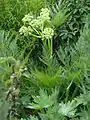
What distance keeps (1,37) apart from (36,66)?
31 centimetres

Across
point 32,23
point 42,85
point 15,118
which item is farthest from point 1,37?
point 15,118

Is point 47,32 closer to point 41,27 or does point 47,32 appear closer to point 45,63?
point 41,27

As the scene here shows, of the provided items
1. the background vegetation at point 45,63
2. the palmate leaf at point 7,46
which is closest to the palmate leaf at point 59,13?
the background vegetation at point 45,63

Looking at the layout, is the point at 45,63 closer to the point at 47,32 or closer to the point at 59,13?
the point at 47,32

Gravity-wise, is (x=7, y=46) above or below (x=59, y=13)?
below

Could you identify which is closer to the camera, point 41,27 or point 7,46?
point 41,27

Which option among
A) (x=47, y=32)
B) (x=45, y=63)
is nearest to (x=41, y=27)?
(x=47, y=32)

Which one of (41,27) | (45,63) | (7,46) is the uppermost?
(41,27)

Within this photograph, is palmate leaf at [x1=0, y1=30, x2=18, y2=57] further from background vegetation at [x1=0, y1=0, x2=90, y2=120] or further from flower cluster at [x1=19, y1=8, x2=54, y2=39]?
flower cluster at [x1=19, y1=8, x2=54, y2=39]

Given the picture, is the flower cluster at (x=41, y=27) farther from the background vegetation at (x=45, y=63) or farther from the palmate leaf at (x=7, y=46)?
the palmate leaf at (x=7, y=46)

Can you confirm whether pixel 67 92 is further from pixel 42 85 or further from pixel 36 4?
pixel 36 4

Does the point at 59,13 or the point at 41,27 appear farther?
the point at 59,13

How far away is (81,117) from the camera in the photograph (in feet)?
7.41

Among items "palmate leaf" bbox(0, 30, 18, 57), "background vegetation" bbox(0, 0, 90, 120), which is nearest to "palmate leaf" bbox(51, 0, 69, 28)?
"background vegetation" bbox(0, 0, 90, 120)
